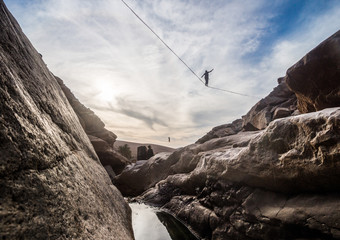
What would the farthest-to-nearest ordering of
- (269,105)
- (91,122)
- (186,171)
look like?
(91,122) → (269,105) → (186,171)

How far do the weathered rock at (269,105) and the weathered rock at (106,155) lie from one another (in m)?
24.1

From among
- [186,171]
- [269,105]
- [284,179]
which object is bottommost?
[186,171]

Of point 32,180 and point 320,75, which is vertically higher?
point 320,75

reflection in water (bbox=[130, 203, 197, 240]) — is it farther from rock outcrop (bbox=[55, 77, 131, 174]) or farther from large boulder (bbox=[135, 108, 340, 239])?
rock outcrop (bbox=[55, 77, 131, 174])

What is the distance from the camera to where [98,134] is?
32750 mm

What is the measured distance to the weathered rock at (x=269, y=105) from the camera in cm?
2478

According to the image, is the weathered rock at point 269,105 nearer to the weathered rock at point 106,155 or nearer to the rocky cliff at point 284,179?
the rocky cliff at point 284,179

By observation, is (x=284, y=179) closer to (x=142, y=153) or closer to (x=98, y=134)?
(x=142, y=153)

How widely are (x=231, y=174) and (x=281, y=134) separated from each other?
2.86 metres

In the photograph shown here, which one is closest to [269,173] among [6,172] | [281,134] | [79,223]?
[281,134]

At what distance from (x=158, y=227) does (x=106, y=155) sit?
23154mm

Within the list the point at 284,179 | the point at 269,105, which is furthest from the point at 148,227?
the point at 269,105

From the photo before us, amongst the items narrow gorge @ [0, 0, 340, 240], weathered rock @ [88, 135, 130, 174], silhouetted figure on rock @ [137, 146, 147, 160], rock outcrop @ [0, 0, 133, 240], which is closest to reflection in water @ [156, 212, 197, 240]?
narrow gorge @ [0, 0, 340, 240]

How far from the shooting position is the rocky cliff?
4961 mm
